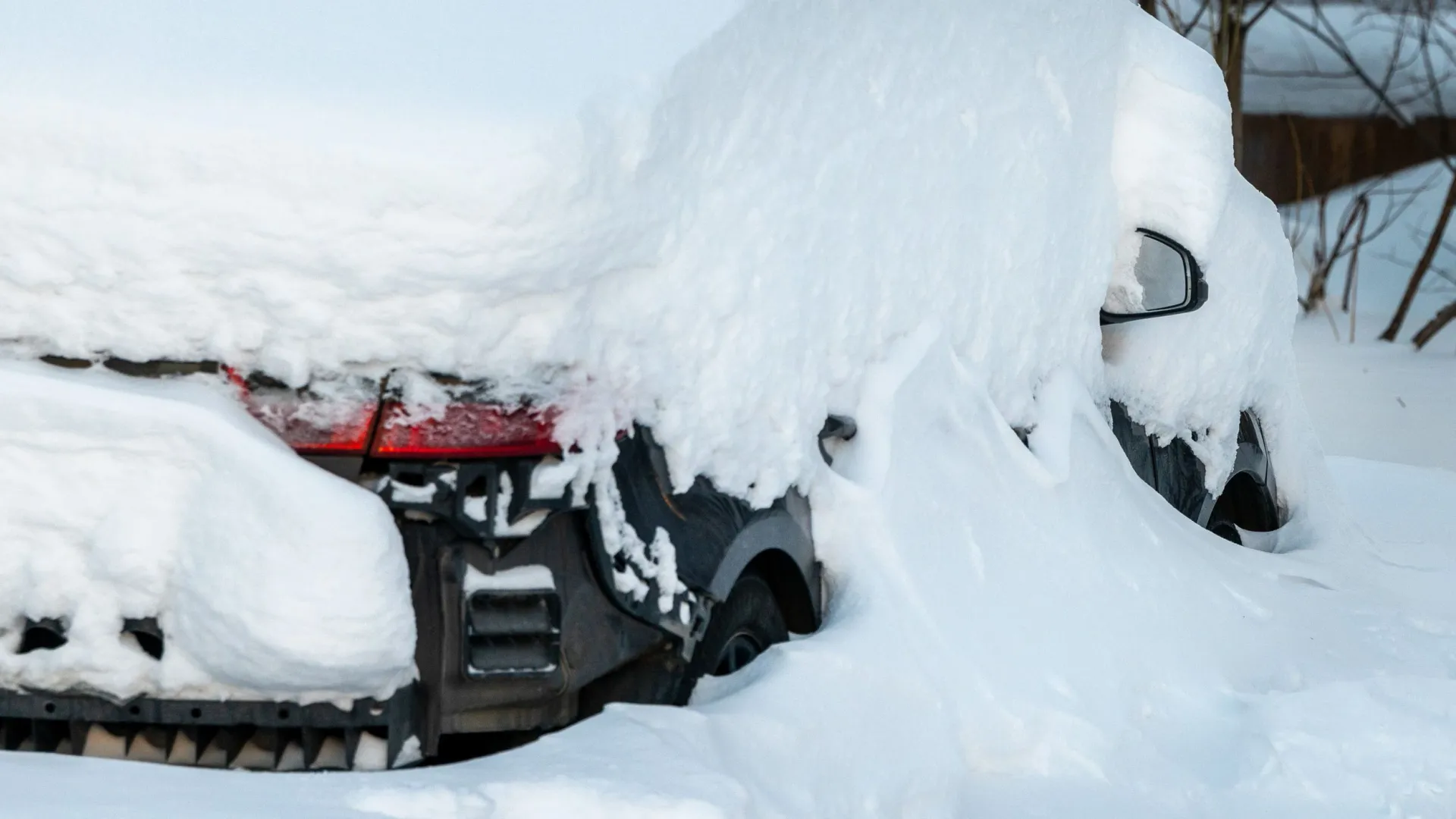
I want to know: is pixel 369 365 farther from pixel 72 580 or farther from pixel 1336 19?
pixel 1336 19

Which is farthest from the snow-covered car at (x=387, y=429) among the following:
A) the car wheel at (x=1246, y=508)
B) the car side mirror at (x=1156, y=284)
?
the car wheel at (x=1246, y=508)

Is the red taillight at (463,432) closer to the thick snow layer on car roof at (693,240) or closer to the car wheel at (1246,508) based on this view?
the thick snow layer on car roof at (693,240)

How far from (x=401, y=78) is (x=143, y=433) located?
21.3 inches

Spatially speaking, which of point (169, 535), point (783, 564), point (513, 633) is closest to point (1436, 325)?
point (783, 564)

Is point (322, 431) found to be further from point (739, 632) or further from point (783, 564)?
point (783, 564)

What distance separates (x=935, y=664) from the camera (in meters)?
3.08

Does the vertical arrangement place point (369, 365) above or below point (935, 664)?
above

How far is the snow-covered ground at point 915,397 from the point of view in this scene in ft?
7.02

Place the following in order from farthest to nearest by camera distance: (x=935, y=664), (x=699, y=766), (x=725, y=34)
Answer: (x=935, y=664) → (x=725, y=34) → (x=699, y=766)

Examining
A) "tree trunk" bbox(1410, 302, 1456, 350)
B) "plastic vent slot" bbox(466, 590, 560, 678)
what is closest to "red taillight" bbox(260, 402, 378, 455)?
"plastic vent slot" bbox(466, 590, 560, 678)

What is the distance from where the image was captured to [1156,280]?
4.52 metres

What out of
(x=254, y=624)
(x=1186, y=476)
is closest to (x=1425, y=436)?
(x=1186, y=476)

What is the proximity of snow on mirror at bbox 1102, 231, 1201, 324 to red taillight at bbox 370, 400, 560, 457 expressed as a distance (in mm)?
2524

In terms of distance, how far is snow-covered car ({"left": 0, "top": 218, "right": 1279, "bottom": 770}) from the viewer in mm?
2207
